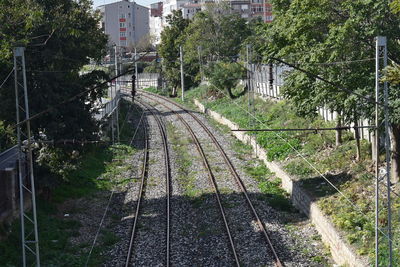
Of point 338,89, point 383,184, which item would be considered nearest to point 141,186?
point 338,89

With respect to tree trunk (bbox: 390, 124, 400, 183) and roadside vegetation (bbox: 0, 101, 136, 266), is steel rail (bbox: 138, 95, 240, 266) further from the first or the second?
tree trunk (bbox: 390, 124, 400, 183)

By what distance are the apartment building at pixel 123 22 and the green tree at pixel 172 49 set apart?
3410 centimetres

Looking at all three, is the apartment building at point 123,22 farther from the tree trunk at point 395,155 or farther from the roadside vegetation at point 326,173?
the tree trunk at point 395,155

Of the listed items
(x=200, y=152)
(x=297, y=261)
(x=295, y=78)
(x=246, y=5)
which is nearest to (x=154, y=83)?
(x=246, y=5)

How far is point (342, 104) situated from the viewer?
18.0 metres

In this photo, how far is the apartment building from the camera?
3947 inches

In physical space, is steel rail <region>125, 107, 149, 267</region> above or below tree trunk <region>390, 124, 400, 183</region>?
below

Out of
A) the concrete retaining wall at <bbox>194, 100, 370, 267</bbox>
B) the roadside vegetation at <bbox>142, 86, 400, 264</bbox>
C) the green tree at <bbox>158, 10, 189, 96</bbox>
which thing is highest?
the green tree at <bbox>158, 10, 189, 96</bbox>

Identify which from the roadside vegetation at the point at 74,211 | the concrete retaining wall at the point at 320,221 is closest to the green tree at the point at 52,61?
the roadside vegetation at the point at 74,211

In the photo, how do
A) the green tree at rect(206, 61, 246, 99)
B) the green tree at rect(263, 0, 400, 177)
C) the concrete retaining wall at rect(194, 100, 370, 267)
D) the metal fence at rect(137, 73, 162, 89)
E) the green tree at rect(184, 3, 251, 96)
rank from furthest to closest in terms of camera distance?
the metal fence at rect(137, 73, 162, 89) → the green tree at rect(184, 3, 251, 96) → the green tree at rect(206, 61, 246, 99) → the green tree at rect(263, 0, 400, 177) → the concrete retaining wall at rect(194, 100, 370, 267)

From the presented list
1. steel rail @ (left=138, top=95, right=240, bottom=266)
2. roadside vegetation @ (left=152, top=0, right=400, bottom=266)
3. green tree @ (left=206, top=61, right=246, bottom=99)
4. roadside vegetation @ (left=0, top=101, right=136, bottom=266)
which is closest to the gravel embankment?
steel rail @ (left=138, top=95, right=240, bottom=266)

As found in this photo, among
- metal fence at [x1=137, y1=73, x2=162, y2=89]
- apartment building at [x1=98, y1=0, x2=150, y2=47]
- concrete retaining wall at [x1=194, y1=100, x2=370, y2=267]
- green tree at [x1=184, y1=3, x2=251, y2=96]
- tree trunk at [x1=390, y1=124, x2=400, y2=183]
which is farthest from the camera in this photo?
apartment building at [x1=98, y1=0, x2=150, y2=47]

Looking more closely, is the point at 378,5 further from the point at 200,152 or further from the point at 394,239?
the point at 200,152

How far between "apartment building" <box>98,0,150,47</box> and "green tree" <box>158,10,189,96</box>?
3410 cm
